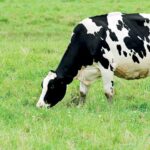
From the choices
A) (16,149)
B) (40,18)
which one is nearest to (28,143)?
(16,149)

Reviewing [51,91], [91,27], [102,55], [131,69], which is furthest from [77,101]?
[91,27]

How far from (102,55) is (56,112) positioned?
166 cm

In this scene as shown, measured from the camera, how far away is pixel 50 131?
27.0ft

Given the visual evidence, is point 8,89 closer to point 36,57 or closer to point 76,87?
point 76,87

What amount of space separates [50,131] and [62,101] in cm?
312

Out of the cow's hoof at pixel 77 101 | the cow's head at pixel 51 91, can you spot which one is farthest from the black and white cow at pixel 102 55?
the cow's hoof at pixel 77 101

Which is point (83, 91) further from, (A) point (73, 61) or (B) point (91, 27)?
(B) point (91, 27)

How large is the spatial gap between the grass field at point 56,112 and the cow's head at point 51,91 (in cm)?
15

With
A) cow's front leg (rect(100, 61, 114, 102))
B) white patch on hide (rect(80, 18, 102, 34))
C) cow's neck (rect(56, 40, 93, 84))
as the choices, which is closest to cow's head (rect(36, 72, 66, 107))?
cow's neck (rect(56, 40, 93, 84))

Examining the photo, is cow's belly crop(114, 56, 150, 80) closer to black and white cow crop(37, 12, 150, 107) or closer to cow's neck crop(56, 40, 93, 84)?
black and white cow crop(37, 12, 150, 107)

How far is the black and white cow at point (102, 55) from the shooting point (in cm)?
1066

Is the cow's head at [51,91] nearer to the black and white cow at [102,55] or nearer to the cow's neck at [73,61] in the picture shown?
the black and white cow at [102,55]

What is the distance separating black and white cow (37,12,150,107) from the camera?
10.7m

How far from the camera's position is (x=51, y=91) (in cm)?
1056
